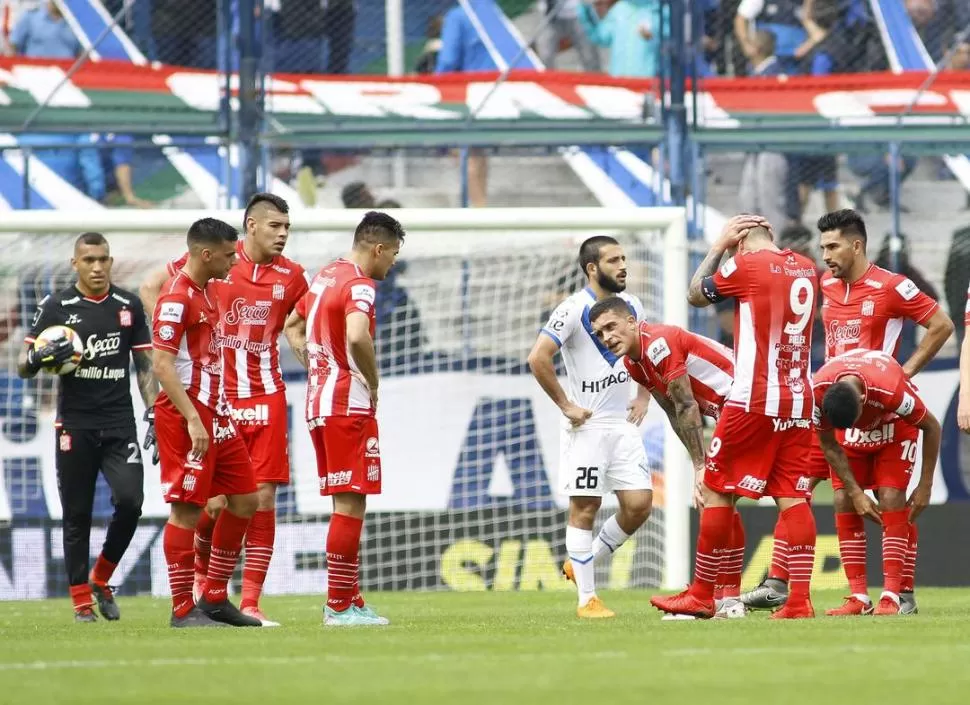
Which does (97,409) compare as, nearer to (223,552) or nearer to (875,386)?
(223,552)

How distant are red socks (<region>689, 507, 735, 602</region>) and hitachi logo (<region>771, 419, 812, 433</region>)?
1.65 ft

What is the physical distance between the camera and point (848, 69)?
1628 centimetres

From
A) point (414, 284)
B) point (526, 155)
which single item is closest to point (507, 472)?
point (414, 284)

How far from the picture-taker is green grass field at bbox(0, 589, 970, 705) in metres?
5.59

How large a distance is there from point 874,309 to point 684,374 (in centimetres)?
148

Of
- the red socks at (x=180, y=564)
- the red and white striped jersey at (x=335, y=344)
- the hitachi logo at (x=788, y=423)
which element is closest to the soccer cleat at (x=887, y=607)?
the hitachi logo at (x=788, y=423)

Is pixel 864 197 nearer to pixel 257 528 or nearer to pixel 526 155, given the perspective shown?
pixel 526 155

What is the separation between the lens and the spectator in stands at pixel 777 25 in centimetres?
1611

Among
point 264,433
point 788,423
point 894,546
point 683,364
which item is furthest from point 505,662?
point 894,546

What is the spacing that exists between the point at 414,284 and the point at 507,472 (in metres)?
1.75

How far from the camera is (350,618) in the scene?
9133mm

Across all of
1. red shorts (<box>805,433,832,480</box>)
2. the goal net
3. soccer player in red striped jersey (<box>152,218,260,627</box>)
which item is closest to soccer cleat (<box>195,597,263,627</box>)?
soccer player in red striped jersey (<box>152,218,260,627</box>)

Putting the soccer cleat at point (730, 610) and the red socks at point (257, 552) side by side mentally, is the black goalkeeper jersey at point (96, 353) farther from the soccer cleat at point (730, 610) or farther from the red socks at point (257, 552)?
the soccer cleat at point (730, 610)

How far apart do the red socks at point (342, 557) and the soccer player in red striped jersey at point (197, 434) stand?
18.6 inches
